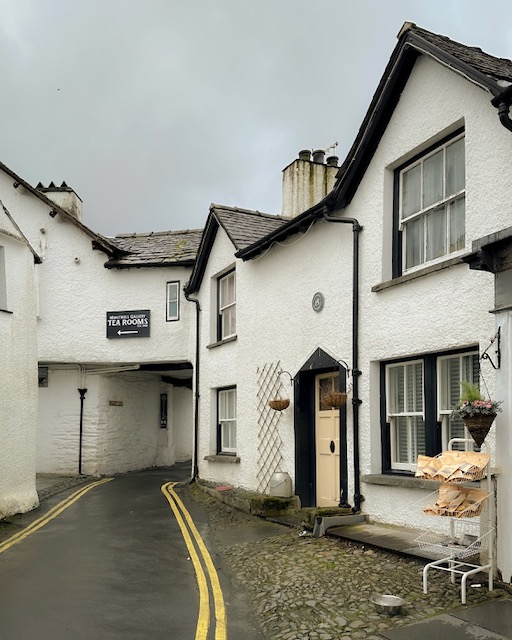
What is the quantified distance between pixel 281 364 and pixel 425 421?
4.37 m

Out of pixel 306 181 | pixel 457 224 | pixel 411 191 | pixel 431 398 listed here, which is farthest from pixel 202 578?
pixel 306 181

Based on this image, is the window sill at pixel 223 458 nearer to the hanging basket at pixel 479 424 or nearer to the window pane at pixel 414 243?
the window pane at pixel 414 243

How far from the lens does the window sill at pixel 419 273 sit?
27.3 ft

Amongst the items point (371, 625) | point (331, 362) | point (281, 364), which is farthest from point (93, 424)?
point (371, 625)

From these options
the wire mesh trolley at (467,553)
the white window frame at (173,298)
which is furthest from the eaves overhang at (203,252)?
the wire mesh trolley at (467,553)

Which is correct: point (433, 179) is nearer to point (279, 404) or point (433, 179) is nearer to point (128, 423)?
point (279, 404)

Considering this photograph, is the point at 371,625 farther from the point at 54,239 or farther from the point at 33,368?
the point at 54,239

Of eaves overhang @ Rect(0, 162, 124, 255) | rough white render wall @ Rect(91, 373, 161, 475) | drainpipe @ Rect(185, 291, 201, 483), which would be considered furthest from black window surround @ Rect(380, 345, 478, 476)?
rough white render wall @ Rect(91, 373, 161, 475)

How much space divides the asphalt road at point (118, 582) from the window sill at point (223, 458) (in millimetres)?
1699

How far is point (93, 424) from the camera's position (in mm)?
21500

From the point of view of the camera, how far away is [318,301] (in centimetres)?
1161

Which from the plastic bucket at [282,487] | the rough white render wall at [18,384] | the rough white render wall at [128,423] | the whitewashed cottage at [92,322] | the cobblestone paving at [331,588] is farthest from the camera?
the rough white render wall at [128,423]

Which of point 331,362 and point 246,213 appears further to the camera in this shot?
point 246,213

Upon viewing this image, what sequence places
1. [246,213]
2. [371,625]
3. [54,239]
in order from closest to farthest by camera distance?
[371,625] < [246,213] < [54,239]
